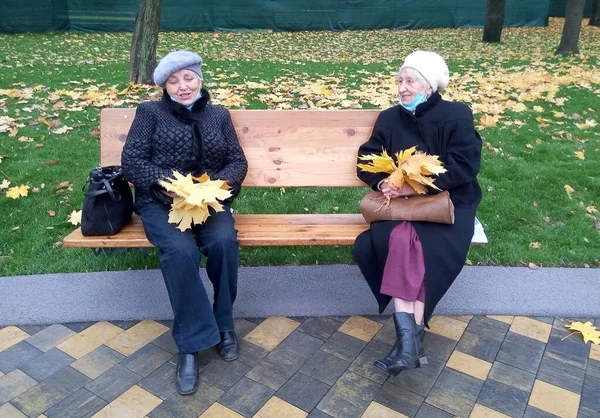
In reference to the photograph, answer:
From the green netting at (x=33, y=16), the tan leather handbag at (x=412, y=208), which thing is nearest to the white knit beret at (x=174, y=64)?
the tan leather handbag at (x=412, y=208)

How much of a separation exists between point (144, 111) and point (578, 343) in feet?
8.35

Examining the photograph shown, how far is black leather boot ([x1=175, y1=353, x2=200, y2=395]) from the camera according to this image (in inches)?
99.4

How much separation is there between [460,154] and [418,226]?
48cm

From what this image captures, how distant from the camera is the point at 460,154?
2.96m

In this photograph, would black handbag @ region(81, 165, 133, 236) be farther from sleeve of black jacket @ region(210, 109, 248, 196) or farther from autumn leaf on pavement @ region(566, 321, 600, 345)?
autumn leaf on pavement @ region(566, 321, 600, 345)

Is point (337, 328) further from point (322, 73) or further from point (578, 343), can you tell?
point (322, 73)

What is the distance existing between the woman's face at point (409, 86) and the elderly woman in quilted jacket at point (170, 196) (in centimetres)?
95

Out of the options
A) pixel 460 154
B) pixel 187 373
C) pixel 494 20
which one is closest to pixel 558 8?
pixel 494 20

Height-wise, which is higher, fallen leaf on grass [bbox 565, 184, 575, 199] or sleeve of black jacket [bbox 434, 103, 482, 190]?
sleeve of black jacket [bbox 434, 103, 482, 190]

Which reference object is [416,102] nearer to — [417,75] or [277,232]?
[417,75]

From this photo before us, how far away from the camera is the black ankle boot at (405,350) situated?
245 cm

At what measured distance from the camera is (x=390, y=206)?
2.83 metres

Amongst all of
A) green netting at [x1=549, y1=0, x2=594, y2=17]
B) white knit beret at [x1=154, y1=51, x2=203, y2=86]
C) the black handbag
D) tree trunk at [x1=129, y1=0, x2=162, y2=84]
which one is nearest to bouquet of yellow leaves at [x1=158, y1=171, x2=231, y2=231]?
the black handbag

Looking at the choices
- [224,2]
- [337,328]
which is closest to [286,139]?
[337,328]
